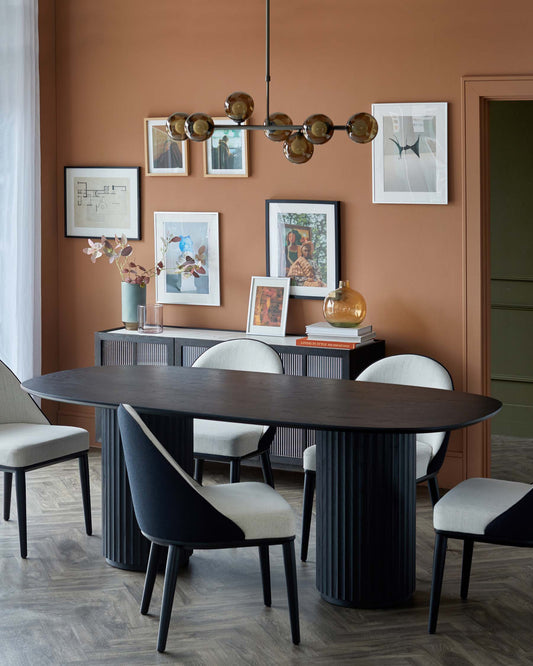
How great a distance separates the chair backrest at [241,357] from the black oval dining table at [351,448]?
2.71ft

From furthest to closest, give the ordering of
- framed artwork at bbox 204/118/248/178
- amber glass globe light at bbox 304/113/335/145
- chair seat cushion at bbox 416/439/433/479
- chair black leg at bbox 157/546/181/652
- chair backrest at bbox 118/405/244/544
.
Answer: framed artwork at bbox 204/118/248/178, chair seat cushion at bbox 416/439/433/479, amber glass globe light at bbox 304/113/335/145, chair black leg at bbox 157/546/181/652, chair backrest at bbox 118/405/244/544

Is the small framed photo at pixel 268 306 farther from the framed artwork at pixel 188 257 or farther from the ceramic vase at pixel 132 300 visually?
the ceramic vase at pixel 132 300

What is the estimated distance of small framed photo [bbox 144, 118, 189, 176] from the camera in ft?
19.4

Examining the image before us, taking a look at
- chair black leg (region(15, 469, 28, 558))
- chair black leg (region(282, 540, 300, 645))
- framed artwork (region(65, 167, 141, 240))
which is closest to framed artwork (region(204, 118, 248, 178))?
framed artwork (region(65, 167, 141, 240))

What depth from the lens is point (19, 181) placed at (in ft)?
19.6

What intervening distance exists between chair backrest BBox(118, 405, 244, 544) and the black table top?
1.11 ft

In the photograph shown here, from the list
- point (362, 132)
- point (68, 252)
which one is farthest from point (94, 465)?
point (362, 132)

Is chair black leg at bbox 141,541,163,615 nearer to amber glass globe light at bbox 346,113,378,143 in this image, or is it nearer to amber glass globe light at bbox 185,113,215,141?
amber glass globe light at bbox 185,113,215,141

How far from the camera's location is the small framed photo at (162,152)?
591 centimetres

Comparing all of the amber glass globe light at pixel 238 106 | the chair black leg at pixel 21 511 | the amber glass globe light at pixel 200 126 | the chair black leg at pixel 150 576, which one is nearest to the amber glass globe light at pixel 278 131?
the amber glass globe light at pixel 238 106

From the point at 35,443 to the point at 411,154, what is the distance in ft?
8.42

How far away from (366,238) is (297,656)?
2781 millimetres

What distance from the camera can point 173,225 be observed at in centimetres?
597

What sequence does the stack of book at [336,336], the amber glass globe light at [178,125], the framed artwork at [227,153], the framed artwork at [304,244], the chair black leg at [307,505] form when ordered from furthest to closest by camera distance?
the framed artwork at [227,153] → the framed artwork at [304,244] → the stack of book at [336,336] → the chair black leg at [307,505] → the amber glass globe light at [178,125]
